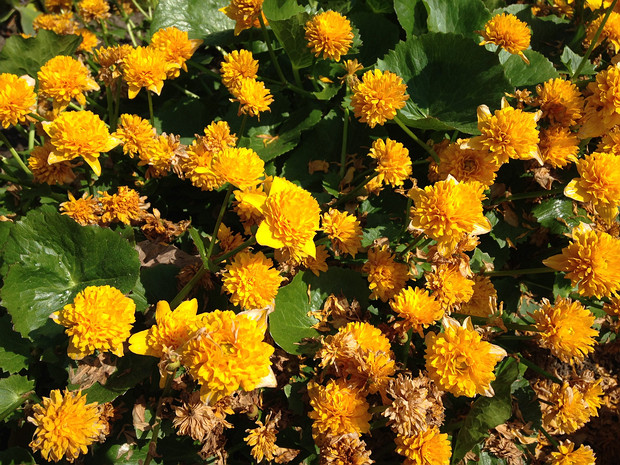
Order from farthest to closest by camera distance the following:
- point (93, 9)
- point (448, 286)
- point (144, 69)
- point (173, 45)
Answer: point (93, 9), point (173, 45), point (144, 69), point (448, 286)

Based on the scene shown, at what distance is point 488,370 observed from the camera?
141cm

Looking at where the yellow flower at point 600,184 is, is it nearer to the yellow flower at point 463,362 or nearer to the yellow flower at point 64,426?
the yellow flower at point 463,362

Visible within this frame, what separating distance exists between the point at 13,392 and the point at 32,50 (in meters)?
1.74

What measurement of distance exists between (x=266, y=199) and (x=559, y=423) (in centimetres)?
134

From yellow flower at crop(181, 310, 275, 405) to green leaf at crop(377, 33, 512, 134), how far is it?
1.25 metres

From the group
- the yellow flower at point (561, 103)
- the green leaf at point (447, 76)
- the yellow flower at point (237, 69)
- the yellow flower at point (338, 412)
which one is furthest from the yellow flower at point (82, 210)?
the yellow flower at point (561, 103)

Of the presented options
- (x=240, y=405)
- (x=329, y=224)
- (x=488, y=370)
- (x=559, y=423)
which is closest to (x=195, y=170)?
(x=329, y=224)

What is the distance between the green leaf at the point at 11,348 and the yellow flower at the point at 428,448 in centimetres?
150

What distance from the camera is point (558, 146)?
1.84 m

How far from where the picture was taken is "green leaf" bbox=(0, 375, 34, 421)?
5.71 feet

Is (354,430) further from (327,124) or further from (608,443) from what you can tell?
(608,443)

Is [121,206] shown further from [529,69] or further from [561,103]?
[529,69]

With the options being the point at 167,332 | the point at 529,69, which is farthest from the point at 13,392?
the point at 529,69

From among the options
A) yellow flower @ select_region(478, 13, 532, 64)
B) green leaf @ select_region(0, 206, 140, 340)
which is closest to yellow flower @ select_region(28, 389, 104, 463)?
green leaf @ select_region(0, 206, 140, 340)
